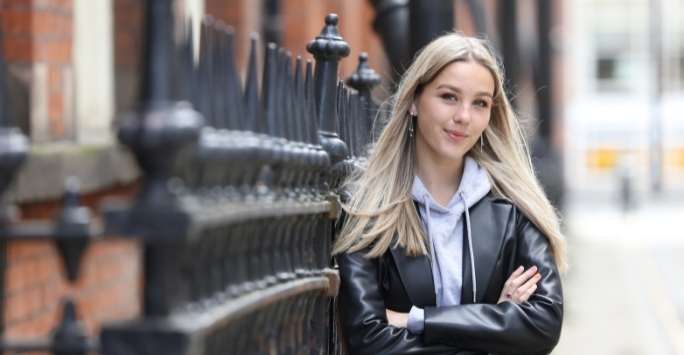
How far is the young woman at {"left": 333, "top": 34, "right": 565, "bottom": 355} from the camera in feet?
10.8

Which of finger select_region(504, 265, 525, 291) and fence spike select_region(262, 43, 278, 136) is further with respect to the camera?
finger select_region(504, 265, 525, 291)

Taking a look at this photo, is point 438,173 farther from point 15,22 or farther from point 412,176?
point 15,22

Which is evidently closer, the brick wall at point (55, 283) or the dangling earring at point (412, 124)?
the dangling earring at point (412, 124)

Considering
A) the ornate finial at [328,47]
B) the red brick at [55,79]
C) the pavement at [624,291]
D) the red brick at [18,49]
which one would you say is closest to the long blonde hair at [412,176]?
the ornate finial at [328,47]

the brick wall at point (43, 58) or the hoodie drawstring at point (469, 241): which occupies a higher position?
the brick wall at point (43, 58)

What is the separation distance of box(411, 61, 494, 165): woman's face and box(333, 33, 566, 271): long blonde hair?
0.08 feet

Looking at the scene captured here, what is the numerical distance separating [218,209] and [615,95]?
52.1m

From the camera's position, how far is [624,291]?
1619cm

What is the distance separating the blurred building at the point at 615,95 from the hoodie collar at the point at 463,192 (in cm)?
4857

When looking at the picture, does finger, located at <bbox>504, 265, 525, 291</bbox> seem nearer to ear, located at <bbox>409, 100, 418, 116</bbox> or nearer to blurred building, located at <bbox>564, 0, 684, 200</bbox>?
ear, located at <bbox>409, 100, 418, 116</bbox>

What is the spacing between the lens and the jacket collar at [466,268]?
3318 millimetres

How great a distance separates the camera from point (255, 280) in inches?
94.3

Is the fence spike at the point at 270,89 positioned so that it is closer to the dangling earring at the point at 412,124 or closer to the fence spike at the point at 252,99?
the fence spike at the point at 252,99

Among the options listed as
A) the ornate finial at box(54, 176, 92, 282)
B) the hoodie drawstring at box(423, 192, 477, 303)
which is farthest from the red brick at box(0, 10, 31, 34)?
the ornate finial at box(54, 176, 92, 282)
